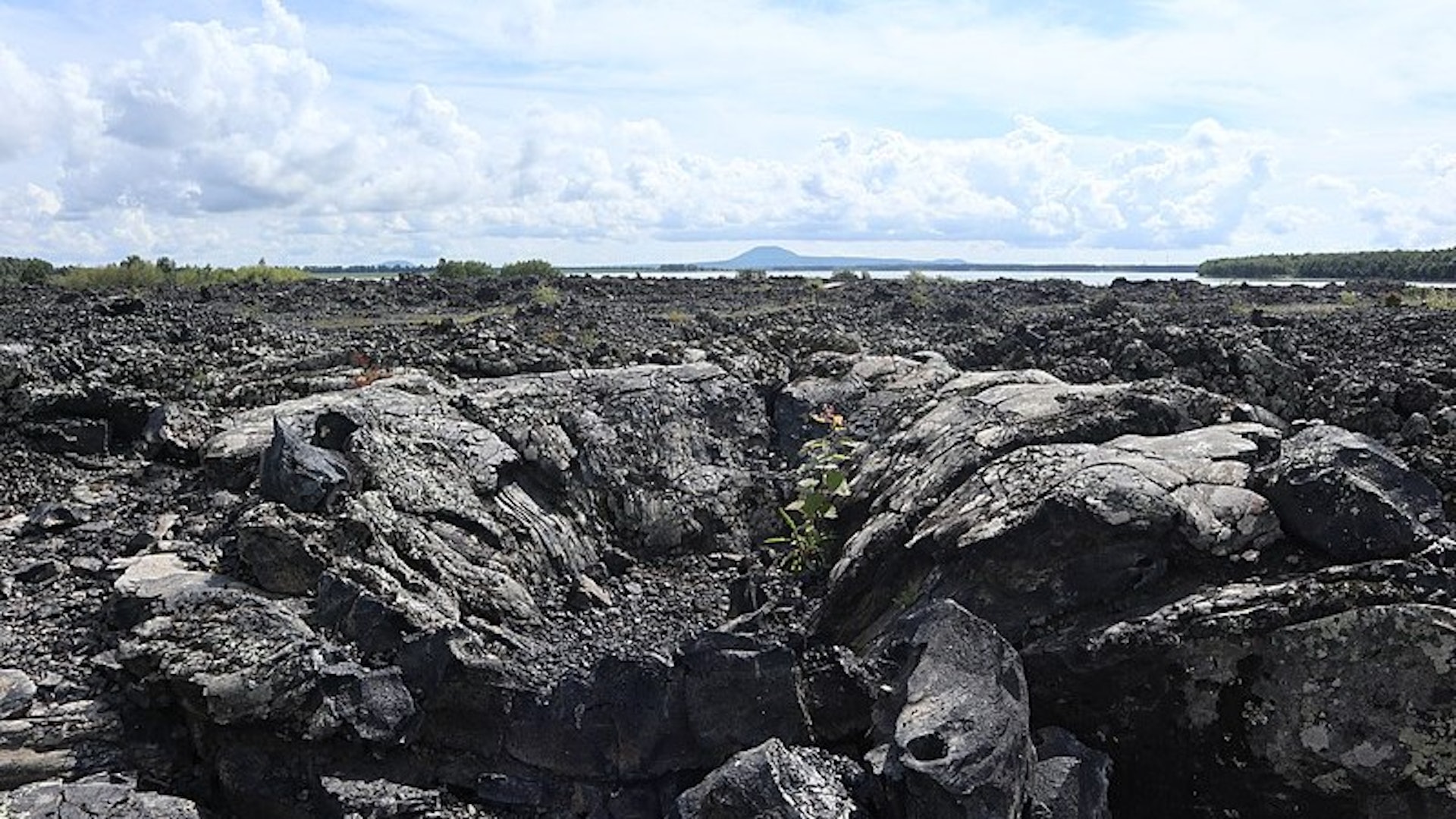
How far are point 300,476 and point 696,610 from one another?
3.59 m

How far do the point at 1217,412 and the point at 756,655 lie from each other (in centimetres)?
486

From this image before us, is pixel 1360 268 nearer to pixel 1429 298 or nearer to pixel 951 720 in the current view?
pixel 1429 298

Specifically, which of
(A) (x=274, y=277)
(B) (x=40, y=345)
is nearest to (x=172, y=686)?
(B) (x=40, y=345)

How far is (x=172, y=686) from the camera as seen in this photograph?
6453mm

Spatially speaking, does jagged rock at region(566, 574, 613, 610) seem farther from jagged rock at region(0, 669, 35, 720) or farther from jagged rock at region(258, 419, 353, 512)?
jagged rock at region(0, 669, 35, 720)

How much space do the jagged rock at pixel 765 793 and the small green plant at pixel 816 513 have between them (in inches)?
172

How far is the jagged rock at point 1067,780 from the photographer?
5.38 metres

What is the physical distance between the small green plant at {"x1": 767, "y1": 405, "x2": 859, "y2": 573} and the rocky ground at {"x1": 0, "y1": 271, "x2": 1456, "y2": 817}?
0.18 meters

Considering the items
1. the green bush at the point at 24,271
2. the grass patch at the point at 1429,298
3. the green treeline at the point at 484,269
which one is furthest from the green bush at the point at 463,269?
the grass patch at the point at 1429,298

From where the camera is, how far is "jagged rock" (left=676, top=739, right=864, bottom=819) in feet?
16.4

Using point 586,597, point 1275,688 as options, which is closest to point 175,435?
point 586,597

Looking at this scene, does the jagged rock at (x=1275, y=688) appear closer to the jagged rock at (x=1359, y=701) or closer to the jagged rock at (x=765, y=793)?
the jagged rock at (x=1359, y=701)

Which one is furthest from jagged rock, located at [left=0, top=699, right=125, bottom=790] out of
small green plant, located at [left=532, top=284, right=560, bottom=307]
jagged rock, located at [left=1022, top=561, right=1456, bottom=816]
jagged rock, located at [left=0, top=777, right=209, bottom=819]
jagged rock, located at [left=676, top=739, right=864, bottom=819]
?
small green plant, located at [left=532, top=284, right=560, bottom=307]

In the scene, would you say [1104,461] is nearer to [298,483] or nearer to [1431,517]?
[1431,517]
